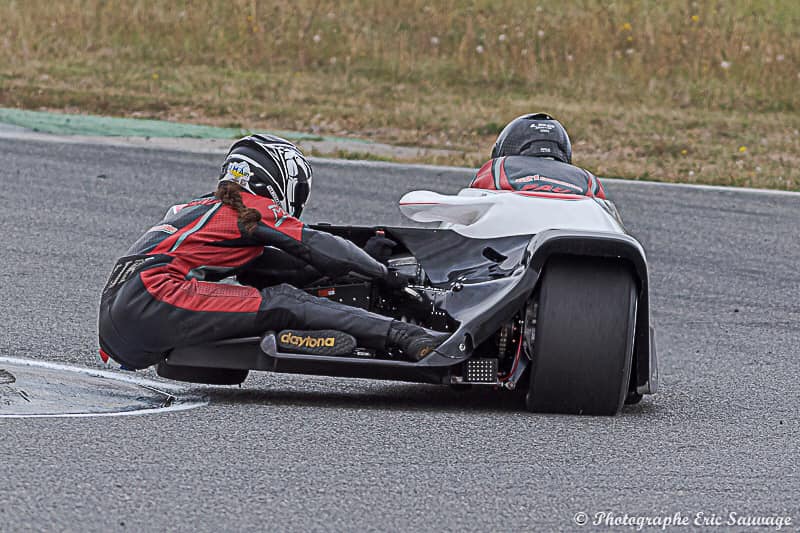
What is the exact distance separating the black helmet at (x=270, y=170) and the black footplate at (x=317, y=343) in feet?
2.22

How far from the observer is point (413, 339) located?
19.5 feet

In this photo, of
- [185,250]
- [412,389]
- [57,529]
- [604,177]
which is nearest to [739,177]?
[604,177]

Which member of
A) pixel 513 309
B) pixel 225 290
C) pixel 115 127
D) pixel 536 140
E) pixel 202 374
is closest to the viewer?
pixel 513 309

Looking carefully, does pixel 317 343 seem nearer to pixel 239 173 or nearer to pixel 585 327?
pixel 239 173

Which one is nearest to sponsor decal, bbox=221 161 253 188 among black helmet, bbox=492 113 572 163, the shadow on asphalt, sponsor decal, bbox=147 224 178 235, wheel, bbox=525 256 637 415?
sponsor decal, bbox=147 224 178 235

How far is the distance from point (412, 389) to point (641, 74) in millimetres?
15306

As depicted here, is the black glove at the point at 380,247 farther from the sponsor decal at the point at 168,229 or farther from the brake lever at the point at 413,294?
the sponsor decal at the point at 168,229

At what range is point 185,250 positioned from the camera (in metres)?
6.08

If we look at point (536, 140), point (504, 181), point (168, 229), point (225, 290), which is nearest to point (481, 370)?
point (225, 290)

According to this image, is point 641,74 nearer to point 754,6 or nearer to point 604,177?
point 754,6

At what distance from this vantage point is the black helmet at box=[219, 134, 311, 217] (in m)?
6.17

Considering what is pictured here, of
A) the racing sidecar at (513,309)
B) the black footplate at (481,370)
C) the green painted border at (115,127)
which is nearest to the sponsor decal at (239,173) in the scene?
the racing sidecar at (513,309)

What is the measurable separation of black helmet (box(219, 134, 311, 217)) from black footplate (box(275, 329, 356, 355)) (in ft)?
2.22

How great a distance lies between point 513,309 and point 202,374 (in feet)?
5.06
